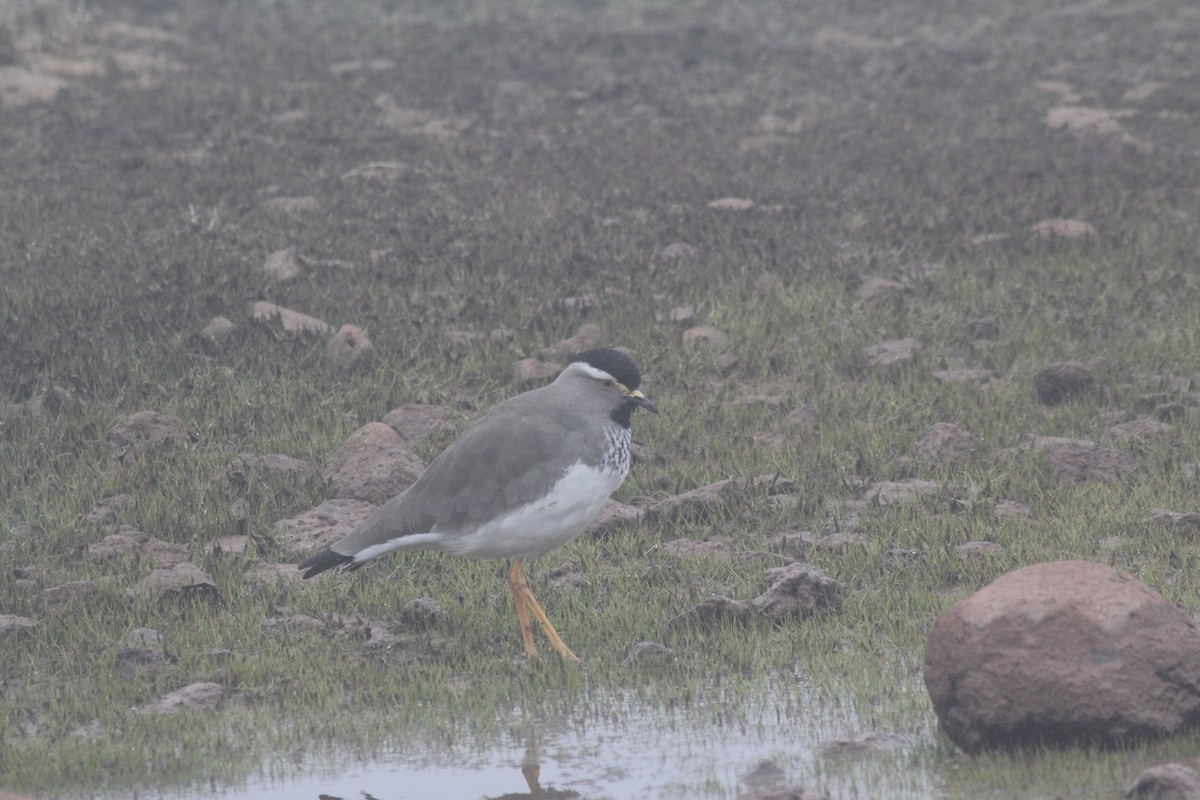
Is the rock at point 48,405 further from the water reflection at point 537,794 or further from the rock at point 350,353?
the water reflection at point 537,794

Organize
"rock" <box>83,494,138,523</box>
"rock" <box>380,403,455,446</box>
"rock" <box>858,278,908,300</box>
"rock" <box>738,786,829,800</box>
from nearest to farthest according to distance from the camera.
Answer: "rock" <box>738,786,829,800</box>, "rock" <box>83,494,138,523</box>, "rock" <box>380,403,455,446</box>, "rock" <box>858,278,908,300</box>

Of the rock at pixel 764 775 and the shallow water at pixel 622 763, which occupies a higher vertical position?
the rock at pixel 764 775

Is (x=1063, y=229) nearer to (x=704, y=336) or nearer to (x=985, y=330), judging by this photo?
(x=985, y=330)

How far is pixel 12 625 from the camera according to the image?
7.15 meters

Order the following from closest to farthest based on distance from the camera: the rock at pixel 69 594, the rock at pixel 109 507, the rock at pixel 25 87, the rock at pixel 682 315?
1. the rock at pixel 69 594
2. the rock at pixel 109 507
3. the rock at pixel 682 315
4. the rock at pixel 25 87

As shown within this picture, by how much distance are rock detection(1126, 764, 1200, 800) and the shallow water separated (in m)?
0.68

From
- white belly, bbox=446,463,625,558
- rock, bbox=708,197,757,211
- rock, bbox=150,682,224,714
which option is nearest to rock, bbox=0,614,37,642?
rock, bbox=150,682,224,714

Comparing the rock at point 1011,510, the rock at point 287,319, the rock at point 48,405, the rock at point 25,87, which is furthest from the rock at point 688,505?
the rock at point 25,87

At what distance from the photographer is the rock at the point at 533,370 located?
404 inches

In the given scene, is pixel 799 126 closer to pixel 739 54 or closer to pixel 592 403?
pixel 739 54

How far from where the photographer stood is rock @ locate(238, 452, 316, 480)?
351 inches

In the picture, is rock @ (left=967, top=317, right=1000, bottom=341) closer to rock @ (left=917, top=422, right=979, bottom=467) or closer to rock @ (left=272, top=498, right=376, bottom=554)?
rock @ (left=917, top=422, right=979, bottom=467)

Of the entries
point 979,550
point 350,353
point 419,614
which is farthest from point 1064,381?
point 419,614

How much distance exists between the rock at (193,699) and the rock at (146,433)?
117 inches
